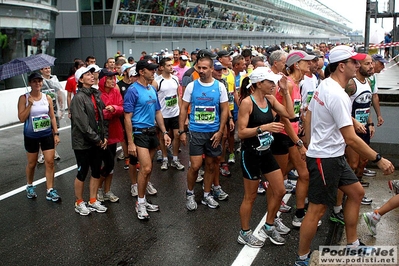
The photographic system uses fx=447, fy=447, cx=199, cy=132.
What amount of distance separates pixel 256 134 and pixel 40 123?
353 centimetres

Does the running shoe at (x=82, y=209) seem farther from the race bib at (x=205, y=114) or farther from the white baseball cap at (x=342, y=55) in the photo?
the white baseball cap at (x=342, y=55)

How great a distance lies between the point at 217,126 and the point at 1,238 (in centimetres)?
308

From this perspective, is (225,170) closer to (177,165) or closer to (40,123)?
(177,165)

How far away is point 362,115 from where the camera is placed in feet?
19.8

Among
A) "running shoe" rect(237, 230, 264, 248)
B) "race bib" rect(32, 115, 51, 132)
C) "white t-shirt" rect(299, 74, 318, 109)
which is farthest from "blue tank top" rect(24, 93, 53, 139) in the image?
"white t-shirt" rect(299, 74, 318, 109)

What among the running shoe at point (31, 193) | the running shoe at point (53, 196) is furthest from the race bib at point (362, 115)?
the running shoe at point (31, 193)

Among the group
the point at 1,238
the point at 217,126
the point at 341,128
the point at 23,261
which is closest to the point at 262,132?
the point at 341,128

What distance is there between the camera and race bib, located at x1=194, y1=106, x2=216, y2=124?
6.11 metres

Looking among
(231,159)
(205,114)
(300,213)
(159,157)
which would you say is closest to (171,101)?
(159,157)

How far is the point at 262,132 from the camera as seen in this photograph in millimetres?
4719

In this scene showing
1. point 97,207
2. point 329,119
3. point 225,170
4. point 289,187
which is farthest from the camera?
point 225,170

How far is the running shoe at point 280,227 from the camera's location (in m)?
5.30

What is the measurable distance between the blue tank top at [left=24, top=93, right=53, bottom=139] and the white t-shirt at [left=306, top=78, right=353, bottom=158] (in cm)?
414

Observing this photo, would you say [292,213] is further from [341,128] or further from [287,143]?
[341,128]
